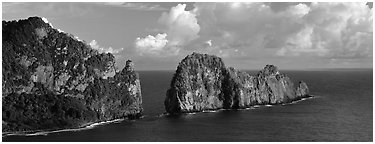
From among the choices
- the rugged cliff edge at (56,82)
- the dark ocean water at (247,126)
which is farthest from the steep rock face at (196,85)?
the rugged cliff edge at (56,82)

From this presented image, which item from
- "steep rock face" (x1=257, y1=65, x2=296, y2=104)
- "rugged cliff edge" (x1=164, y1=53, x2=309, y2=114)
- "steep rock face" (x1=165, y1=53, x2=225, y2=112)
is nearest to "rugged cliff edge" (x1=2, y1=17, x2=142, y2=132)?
"steep rock face" (x1=165, y1=53, x2=225, y2=112)

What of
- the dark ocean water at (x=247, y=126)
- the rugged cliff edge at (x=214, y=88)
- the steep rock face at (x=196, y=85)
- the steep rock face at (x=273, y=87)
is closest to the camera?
the dark ocean water at (x=247, y=126)

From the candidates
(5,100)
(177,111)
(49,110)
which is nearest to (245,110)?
(177,111)

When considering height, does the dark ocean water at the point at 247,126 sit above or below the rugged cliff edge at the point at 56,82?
below

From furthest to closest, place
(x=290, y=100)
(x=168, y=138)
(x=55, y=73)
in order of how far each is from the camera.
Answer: (x=290, y=100)
(x=55, y=73)
(x=168, y=138)

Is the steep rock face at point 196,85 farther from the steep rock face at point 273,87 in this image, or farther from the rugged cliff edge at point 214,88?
the steep rock face at point 273,87

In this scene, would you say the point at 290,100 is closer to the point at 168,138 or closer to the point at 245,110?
the point at 245,110
